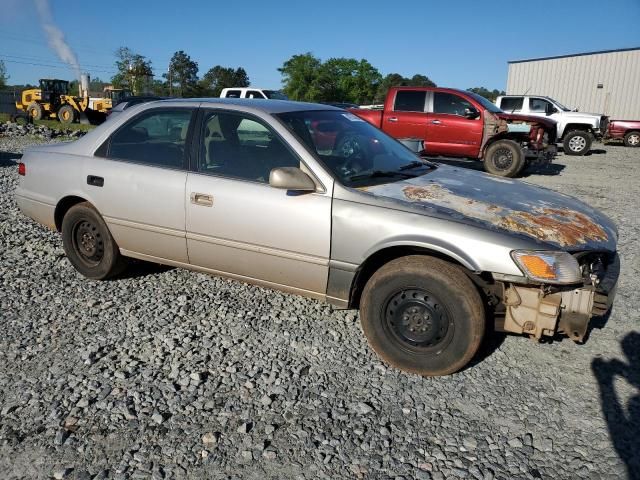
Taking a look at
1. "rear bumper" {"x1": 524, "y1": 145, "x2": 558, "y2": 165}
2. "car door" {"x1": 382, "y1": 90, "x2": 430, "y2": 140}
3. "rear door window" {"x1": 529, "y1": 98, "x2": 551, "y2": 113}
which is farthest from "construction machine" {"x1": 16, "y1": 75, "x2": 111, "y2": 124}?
"rear bumper" {"x1": 524, "y1": 145, "x2": 558, "y2": 165}

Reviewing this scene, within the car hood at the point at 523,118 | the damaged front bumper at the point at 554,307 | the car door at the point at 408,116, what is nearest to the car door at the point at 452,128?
the car door at the point at 408,116

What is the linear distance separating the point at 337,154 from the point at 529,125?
909cm

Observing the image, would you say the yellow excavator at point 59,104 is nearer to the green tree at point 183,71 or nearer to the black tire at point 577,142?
the black tire at point 577,142

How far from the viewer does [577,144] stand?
18.3 metres

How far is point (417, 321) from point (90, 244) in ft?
9.72

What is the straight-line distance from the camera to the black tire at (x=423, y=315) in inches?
118

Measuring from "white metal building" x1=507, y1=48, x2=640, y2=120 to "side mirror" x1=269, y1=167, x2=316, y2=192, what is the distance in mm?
A: 30503

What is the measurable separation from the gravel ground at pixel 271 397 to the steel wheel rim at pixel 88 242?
0.35 m

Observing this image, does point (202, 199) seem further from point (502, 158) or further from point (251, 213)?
point (502, 158)

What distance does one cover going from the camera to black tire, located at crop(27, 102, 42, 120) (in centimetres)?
2833

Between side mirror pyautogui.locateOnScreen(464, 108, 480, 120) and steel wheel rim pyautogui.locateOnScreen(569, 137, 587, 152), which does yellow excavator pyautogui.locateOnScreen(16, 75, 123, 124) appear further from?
steel wheel rim pyautogui.locateOnScreen(569, 137, 587, 152)

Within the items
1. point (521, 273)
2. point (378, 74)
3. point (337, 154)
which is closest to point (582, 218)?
point (521, 273)

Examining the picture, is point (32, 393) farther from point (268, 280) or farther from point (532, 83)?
point (532, 83)

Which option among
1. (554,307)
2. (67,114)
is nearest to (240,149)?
(554,307)
